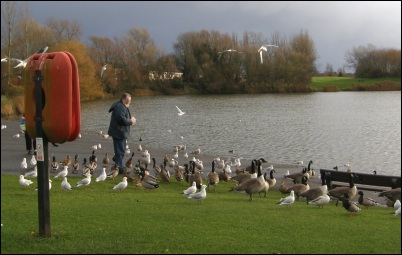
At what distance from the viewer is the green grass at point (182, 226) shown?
691 cm

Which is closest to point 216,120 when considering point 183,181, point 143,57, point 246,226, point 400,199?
point 183,181

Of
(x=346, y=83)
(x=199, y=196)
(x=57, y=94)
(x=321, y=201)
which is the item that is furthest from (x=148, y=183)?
(x=346, y=83)

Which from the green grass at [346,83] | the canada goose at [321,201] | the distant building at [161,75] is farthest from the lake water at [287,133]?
the green grass at [346,83]

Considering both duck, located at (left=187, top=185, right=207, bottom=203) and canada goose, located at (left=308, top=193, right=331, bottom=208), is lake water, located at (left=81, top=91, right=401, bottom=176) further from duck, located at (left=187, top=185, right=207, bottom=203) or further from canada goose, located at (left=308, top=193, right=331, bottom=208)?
duck, located at (left=187, top=185, right=207, bottom=203)

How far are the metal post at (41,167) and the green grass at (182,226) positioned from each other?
0.21 m

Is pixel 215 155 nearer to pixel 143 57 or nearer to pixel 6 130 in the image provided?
pixel 6 130

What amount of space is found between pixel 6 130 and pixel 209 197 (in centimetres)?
2457

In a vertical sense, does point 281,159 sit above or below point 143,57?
below

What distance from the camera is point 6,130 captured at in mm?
33312

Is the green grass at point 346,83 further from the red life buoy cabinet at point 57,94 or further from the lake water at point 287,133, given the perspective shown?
the red life buoy cabinet at point 57,94

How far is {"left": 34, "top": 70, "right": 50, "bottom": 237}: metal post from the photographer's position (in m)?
7.16

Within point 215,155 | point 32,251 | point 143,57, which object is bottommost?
point 215,155

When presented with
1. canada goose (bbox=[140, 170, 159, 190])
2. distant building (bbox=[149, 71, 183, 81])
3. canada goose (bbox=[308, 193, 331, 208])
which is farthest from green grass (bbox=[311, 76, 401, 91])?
canada goose (bbox=[308, 193, 331, 208])

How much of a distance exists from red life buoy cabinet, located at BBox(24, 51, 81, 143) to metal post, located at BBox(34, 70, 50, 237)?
0.06 meters
